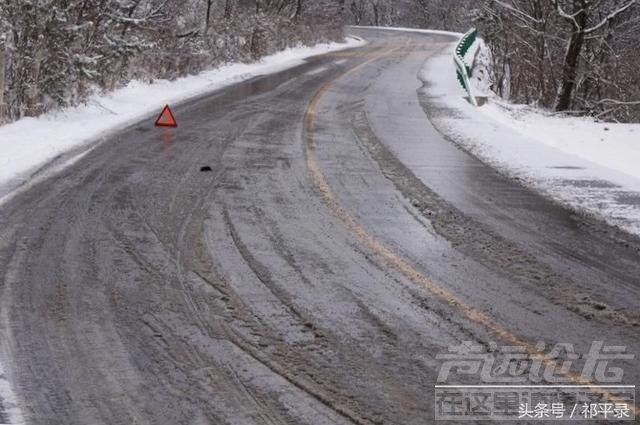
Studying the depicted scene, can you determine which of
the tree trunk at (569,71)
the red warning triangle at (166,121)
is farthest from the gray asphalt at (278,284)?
the tree trunk at (569,71)

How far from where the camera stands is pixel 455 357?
4512mm

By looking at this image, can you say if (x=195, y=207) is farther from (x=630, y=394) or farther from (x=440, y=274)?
(x=630, y=394)

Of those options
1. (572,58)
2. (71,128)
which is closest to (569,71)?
(572,58)

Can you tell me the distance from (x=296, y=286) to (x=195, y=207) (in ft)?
8.50

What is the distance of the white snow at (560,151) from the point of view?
355 inches

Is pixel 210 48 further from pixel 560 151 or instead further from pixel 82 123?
pixel 560 151

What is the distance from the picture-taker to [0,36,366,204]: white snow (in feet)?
32.6

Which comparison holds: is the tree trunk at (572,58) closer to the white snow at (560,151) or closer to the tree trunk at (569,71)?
the tree trunk at (569,71)

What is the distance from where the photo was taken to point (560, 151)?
12.5m

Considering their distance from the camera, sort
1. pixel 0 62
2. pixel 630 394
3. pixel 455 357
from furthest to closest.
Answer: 1. pixel 0 62
2. pixel 455 357
3. pixel 630 394

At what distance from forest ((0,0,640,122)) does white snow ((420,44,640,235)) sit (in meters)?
2.57

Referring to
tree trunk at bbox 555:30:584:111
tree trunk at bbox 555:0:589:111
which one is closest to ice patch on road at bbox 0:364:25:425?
tree trunk at bbox 555:0:589:111

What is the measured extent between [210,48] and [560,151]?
50.7ft

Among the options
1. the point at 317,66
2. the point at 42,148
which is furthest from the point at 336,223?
the point at 317,66
